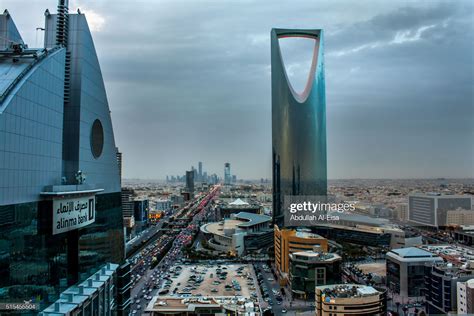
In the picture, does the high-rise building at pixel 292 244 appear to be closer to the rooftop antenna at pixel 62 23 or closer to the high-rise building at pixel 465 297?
the high-rise building at pixel 465 297

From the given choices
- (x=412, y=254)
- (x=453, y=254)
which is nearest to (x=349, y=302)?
(x=412, y=254)

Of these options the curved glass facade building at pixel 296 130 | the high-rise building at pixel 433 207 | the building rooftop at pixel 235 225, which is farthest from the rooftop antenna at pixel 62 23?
the high-rise building at pixel 433 207

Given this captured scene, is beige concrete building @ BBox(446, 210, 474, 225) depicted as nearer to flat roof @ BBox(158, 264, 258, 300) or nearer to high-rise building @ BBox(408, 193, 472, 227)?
high-rise building @ BBox(408, 193, 472, 227)

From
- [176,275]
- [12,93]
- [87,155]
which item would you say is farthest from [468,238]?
[12,93]

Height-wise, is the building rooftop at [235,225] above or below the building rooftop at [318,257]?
below

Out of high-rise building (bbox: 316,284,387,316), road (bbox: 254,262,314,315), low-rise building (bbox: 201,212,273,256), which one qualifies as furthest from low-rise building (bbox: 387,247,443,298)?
low-rise building (bbox: 201,212,273,256)

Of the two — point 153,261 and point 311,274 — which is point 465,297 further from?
point 153,261
